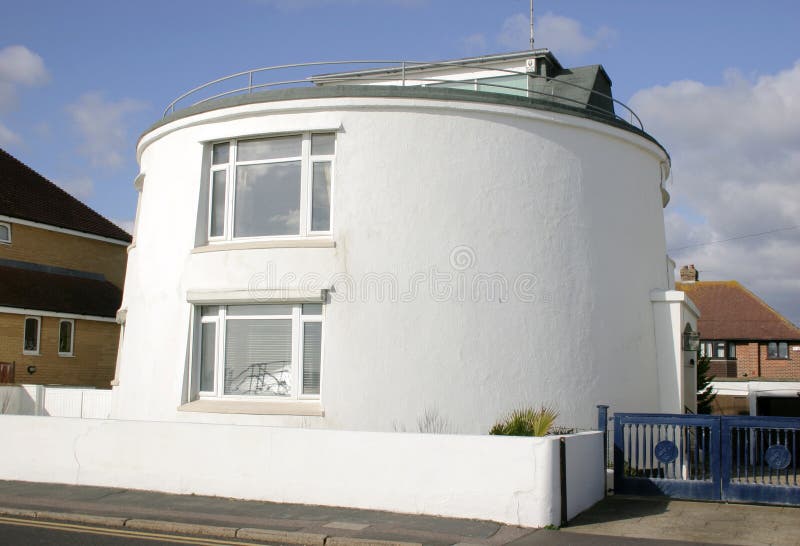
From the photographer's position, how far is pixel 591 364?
15164mm

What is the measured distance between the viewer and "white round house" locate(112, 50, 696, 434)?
1446 cm

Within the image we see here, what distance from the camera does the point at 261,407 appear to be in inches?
578

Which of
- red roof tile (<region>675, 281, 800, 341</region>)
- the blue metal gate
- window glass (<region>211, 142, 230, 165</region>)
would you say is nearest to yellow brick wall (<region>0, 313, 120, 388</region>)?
window glass (<region>211, 142, 230, 165</region>)

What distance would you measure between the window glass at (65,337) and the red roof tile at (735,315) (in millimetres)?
27064

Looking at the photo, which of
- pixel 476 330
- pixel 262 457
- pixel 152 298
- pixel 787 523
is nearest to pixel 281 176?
pixel 152 298

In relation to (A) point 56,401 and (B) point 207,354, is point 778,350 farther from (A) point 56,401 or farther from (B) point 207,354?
(B) point 207,354

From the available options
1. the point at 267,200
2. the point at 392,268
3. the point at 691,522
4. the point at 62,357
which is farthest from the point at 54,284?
the point at 691,522

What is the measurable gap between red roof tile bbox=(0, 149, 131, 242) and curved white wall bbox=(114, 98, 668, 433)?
1776 centimetres

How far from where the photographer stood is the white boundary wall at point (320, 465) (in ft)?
34.7

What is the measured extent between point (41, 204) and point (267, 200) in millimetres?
20484

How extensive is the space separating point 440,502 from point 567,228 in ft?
20.7

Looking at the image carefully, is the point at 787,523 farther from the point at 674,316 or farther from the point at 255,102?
the point at 255,102

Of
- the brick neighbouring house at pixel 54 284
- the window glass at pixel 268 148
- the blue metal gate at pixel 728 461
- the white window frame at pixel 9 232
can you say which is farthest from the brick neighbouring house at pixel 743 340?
the white window frame at pixel 9 232

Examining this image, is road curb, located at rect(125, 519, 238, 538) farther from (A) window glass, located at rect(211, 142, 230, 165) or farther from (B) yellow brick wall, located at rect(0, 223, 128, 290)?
(B) yellow brick wall, located at rect(0, 223, 128, 290)
